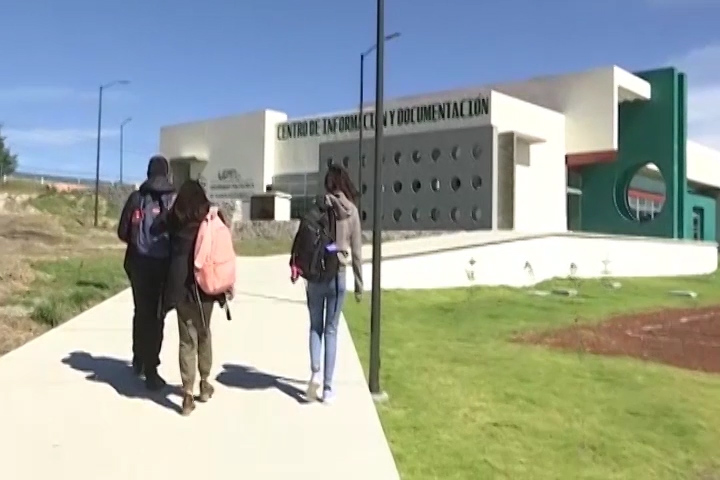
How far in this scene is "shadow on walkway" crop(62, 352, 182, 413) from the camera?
24.0ft

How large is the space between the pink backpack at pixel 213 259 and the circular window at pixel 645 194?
38.4m

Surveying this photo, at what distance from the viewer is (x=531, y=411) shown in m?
7.87

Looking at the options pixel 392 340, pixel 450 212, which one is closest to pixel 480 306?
pixel 392 340

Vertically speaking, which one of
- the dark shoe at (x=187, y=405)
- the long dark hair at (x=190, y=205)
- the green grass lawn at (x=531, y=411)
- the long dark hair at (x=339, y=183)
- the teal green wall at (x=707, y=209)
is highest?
the teal green wall at (x=707, y=209)

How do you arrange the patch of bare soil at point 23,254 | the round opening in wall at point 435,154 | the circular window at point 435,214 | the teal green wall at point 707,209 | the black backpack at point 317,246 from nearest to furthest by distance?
1. the black backpack at point 317,246
2. the patch of bare soil at point 23,254
3. the circular window at point 435,214
4. the round opening in wall at point 435,154
5. the teal green wall at point 707,209

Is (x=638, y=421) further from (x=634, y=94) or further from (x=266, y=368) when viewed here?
(x=634, y=94)

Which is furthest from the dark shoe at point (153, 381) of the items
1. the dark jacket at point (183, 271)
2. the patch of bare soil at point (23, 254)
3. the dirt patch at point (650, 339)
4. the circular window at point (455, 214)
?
the circular window at point (455, 214)

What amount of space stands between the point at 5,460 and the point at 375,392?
3.17 metres

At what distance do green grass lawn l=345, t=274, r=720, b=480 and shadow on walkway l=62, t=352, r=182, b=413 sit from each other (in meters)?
1.83

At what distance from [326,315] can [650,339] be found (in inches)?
322

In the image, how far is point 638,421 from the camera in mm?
7902

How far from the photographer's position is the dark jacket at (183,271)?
267 inches

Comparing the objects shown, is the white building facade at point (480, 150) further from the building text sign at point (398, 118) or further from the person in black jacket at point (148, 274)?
the person in black jacket at point (148, 274)

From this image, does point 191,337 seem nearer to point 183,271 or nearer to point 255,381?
point 183,271
